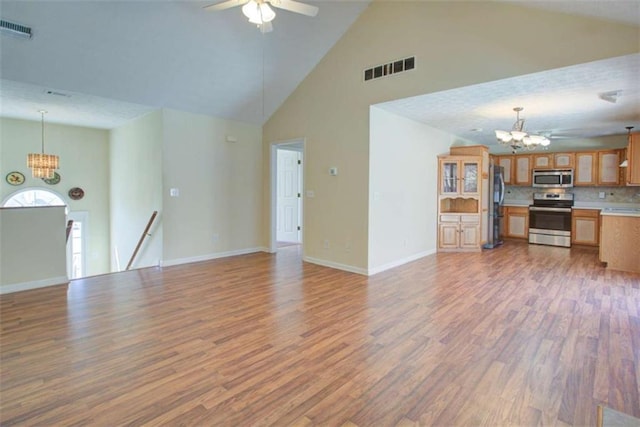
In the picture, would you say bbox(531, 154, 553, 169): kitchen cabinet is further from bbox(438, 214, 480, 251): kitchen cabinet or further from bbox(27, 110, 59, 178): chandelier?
bbox(27, 110, 59, 178): chandelier

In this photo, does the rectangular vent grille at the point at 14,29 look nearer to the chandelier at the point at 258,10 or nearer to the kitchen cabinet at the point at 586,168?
the chandelier at the point at 258,10

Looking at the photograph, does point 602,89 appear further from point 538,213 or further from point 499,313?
point 538,213

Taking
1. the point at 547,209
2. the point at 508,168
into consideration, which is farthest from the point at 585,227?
the point at 508,168

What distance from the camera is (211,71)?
491 centimetres

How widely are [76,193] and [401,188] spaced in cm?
693

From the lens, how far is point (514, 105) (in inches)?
183

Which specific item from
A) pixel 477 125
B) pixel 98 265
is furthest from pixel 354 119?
pixel 98 265

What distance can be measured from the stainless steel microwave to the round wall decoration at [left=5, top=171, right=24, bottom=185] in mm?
11041

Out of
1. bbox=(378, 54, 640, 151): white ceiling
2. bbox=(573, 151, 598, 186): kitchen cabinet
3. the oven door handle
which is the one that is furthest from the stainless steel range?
bbox=(378, 54, 640, 151): white ceiling

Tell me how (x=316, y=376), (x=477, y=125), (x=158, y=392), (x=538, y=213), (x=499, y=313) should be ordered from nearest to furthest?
(x=158, y=392)
(x=316, y=376)
(x=499, y=313)
(x=477, y=125)
(x=538, y=213)

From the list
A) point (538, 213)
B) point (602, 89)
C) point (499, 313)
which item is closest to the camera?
point (499, 313)

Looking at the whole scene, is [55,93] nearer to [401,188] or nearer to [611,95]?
[401,188]

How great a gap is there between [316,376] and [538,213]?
745 cm

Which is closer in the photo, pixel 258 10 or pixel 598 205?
pixel 258 10
